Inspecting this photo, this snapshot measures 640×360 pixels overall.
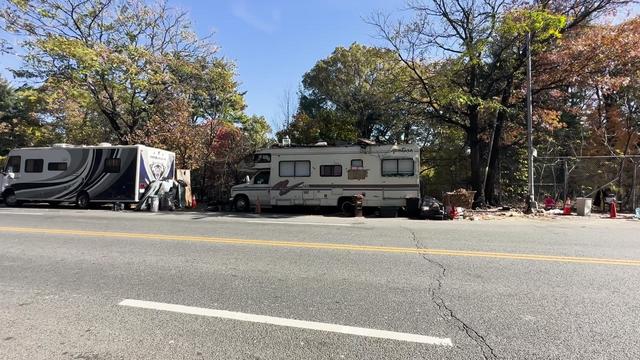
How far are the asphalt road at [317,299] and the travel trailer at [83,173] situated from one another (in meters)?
11.3

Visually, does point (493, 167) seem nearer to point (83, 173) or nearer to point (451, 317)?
point (83, 173)

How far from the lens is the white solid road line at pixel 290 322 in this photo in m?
4.36

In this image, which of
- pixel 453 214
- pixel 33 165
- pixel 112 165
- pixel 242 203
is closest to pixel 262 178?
pixel 242 203

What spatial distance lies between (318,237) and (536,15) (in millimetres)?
13004

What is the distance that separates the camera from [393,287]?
6.11 metres

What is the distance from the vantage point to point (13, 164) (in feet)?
75.6

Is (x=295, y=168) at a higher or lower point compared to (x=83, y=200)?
higher

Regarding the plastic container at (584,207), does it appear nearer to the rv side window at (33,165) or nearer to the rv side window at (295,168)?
the rv side window at (295,168)

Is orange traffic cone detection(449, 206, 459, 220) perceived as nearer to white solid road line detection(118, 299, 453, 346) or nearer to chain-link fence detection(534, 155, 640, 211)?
chain-link fence detection(534, 155, 640, 211)

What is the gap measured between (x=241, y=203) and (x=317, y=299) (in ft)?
51.1

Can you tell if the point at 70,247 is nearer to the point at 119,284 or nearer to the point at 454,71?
the point at 119,284

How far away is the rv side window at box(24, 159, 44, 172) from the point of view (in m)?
22.8

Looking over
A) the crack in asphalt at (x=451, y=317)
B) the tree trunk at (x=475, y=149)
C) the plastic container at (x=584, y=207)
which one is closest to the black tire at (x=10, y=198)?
the tree trunk at (x=475, y=149)

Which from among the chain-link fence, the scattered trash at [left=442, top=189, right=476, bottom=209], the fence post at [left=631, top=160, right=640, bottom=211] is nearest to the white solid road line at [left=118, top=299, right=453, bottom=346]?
the scattered trash at [left=442, top=189, right=476, bottom=209]
